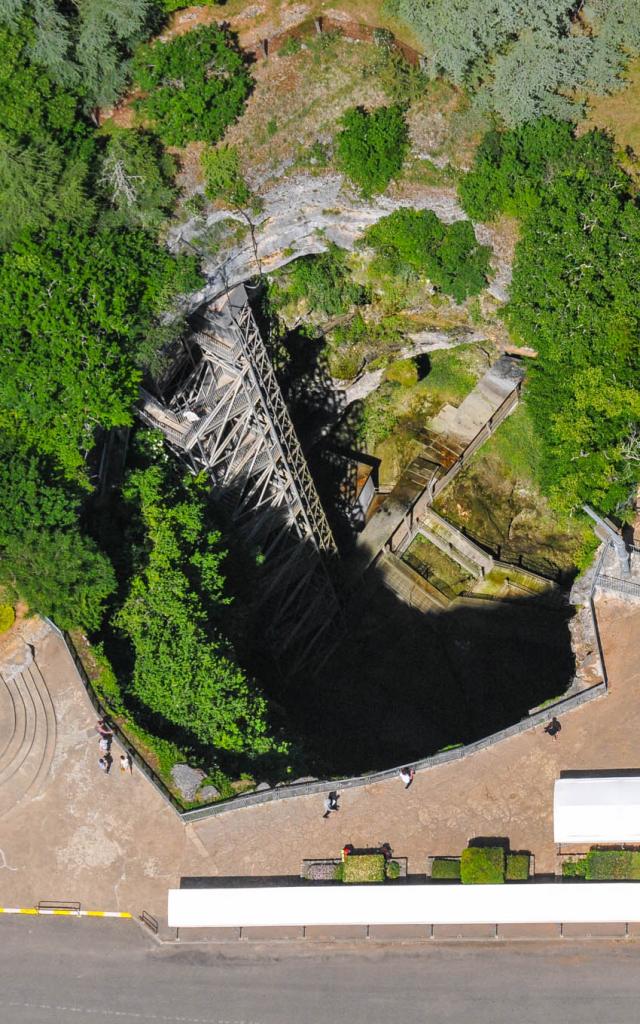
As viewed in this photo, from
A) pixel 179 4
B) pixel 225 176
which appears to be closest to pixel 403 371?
pixel 225 176

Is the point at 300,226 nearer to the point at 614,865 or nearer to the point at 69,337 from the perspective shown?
the point at 69,337

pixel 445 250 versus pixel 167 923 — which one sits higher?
pixel 445 250

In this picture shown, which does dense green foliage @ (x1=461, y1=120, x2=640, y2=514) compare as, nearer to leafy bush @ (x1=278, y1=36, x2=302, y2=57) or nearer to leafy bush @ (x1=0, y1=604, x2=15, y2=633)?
leafy bush @ (x1=278, y1=36, x2=302, y2=57)

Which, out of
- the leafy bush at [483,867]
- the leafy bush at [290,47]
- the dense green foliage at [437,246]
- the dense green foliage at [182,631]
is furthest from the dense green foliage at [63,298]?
the leafy bush at [483,867]

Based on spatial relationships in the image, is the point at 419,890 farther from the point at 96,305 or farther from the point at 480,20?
the point at 480,20

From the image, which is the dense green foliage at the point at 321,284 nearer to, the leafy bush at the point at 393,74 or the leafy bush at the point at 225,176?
the leafy bush at the point at 225,176

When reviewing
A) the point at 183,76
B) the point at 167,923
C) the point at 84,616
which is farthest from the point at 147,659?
the point at 183,76
